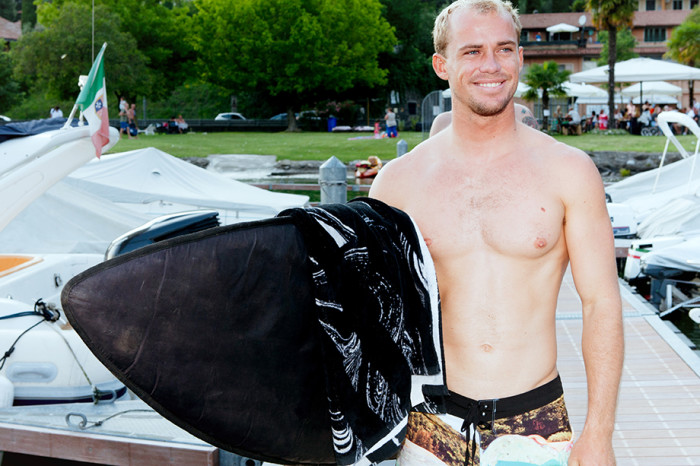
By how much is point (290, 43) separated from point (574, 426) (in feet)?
157

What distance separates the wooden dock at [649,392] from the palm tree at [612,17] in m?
33.1

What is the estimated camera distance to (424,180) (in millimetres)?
2584

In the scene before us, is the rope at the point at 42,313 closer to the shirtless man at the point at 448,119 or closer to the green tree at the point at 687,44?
the shirtless man at the point at 448,119

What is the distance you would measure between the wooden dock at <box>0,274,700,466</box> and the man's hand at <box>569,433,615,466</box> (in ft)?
8.79

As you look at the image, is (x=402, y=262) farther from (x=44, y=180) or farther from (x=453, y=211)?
(x=44, y=180)

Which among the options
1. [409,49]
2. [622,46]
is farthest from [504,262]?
[622,46]

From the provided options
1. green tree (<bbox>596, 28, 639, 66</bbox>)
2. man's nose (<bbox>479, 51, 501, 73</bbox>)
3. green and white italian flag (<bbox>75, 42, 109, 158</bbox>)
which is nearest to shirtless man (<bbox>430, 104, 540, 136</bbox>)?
man's nose (<bbox>479, 51, 501, 73</bbox>)

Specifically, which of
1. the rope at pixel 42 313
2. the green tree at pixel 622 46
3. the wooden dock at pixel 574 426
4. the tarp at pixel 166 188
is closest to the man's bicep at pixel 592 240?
the wooden dock at pixel 574 426

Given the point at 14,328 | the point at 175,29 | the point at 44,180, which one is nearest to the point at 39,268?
the point at 44,180

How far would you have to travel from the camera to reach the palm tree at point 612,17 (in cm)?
3884

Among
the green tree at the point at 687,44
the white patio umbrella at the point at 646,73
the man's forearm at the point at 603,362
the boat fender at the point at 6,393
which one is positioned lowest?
the boat fender at the point at 6,393

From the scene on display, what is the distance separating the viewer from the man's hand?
7.26 ft

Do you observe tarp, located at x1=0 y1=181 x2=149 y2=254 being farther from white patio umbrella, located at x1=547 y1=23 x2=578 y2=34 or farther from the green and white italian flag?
white patio umbrella, located at x1=547 y1=23 x2=578 y2=34

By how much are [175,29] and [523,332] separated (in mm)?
56534
